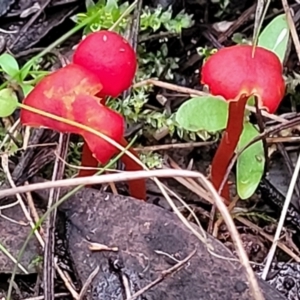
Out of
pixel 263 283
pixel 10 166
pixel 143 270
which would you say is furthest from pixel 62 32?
pixel 263 283

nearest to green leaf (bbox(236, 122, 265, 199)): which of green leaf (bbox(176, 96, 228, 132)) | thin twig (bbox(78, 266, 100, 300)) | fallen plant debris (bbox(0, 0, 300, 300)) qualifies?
fallen plant debris (bbox(0, 0, 300, 300))

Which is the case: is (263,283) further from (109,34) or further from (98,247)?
(109,34)

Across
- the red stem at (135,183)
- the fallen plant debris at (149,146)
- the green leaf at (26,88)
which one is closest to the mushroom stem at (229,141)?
the fallen plant debris at (149,146)

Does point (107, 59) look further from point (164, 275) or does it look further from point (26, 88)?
Answer: point (164, 275)

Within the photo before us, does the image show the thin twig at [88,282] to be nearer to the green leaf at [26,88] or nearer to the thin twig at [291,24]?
the green leaf at [26,88]

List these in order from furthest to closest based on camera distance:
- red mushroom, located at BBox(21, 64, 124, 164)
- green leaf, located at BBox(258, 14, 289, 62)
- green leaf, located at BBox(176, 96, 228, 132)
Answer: green leaf, located at BBox(258, 14, 289, 62)
green leaf, located at BBox(176, 96, 228, 132)
red mushroom, located at BBox(21, 64, 124, 164)

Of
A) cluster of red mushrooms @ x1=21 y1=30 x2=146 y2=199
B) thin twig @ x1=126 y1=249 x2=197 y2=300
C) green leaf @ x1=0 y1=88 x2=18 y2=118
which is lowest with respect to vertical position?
thin twig @ x1=126 y1=249 x2=197 y2=300

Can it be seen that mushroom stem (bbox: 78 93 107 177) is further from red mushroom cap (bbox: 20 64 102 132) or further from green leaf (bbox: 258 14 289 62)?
green leaf (bbox: 258 14 289 62)
